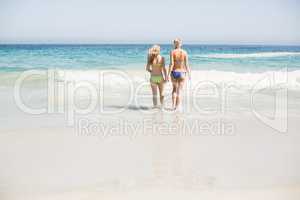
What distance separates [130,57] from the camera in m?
8.27

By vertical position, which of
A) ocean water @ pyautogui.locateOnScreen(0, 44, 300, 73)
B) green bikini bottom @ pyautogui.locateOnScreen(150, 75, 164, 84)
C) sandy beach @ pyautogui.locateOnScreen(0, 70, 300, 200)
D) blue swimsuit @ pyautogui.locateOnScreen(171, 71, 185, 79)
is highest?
ocean water @ pyautogui.locateOnScreen(0, 44, 300, 73)

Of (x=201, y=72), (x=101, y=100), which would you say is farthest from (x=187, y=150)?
(x=201, y=72)

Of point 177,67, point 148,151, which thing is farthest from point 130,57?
point 148,151

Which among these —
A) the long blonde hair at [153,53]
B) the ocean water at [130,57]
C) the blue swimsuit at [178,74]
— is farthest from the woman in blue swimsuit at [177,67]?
the ocean water at [130,57]

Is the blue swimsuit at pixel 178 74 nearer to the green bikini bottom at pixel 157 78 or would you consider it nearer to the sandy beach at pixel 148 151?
the green bikini bottom at pixel 157 78

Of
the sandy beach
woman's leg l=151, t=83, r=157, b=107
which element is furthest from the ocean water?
the sandy beach

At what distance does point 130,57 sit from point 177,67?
13.9 feet

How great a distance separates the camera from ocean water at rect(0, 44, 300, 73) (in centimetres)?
761

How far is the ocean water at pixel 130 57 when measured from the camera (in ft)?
25.0

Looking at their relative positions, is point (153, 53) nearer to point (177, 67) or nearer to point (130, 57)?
point (177, 67)

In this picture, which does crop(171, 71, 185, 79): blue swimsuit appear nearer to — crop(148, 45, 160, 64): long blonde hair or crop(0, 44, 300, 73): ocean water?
crop(148, 45, 160, 64): long blonde hair

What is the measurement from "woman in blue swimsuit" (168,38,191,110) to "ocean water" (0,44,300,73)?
124 inches

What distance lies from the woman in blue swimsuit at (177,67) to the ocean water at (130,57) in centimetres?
316

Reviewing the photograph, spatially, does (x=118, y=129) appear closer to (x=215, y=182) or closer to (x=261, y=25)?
(x=215, y=182)
